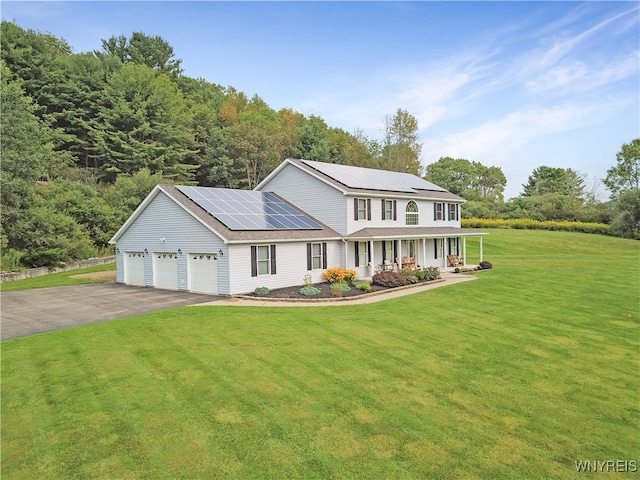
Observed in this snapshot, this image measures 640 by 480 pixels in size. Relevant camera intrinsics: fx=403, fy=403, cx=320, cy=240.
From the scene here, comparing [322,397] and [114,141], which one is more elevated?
[114,141]

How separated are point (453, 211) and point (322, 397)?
28982mm

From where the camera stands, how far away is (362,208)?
2559 cm

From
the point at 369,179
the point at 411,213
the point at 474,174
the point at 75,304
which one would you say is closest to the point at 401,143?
the point at 411,213

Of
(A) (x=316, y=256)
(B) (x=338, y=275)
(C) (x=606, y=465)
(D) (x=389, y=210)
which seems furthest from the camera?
(D) (x=389, y=210)

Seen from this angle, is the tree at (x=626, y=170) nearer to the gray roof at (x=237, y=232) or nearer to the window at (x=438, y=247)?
the window at (x=438, y=247)

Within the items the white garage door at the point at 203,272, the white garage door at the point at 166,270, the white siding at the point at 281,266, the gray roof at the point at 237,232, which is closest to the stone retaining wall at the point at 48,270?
the white garage door at the point at 166,270

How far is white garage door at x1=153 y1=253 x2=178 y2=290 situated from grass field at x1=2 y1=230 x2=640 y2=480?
23.0 ft

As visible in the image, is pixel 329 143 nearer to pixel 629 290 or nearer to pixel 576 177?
pixel 629 290

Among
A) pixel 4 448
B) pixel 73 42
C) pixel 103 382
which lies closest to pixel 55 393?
pixel 103 382

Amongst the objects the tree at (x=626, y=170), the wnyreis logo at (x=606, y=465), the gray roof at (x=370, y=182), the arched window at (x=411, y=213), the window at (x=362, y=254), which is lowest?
the wnyreis logo at (x=606, y=465)

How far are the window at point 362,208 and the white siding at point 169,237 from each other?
9256 mm

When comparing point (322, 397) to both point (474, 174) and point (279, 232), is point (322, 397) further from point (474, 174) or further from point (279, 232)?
point (474, 174)

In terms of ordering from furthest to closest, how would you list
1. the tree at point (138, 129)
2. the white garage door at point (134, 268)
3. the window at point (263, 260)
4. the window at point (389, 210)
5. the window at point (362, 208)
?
the tree at point (138, 129)
the window at point (389, 210)
the window at point (362, 208)
the white garage door at point (134, 268)
the window at point (263, 260)

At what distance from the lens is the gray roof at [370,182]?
25547 millimetres
